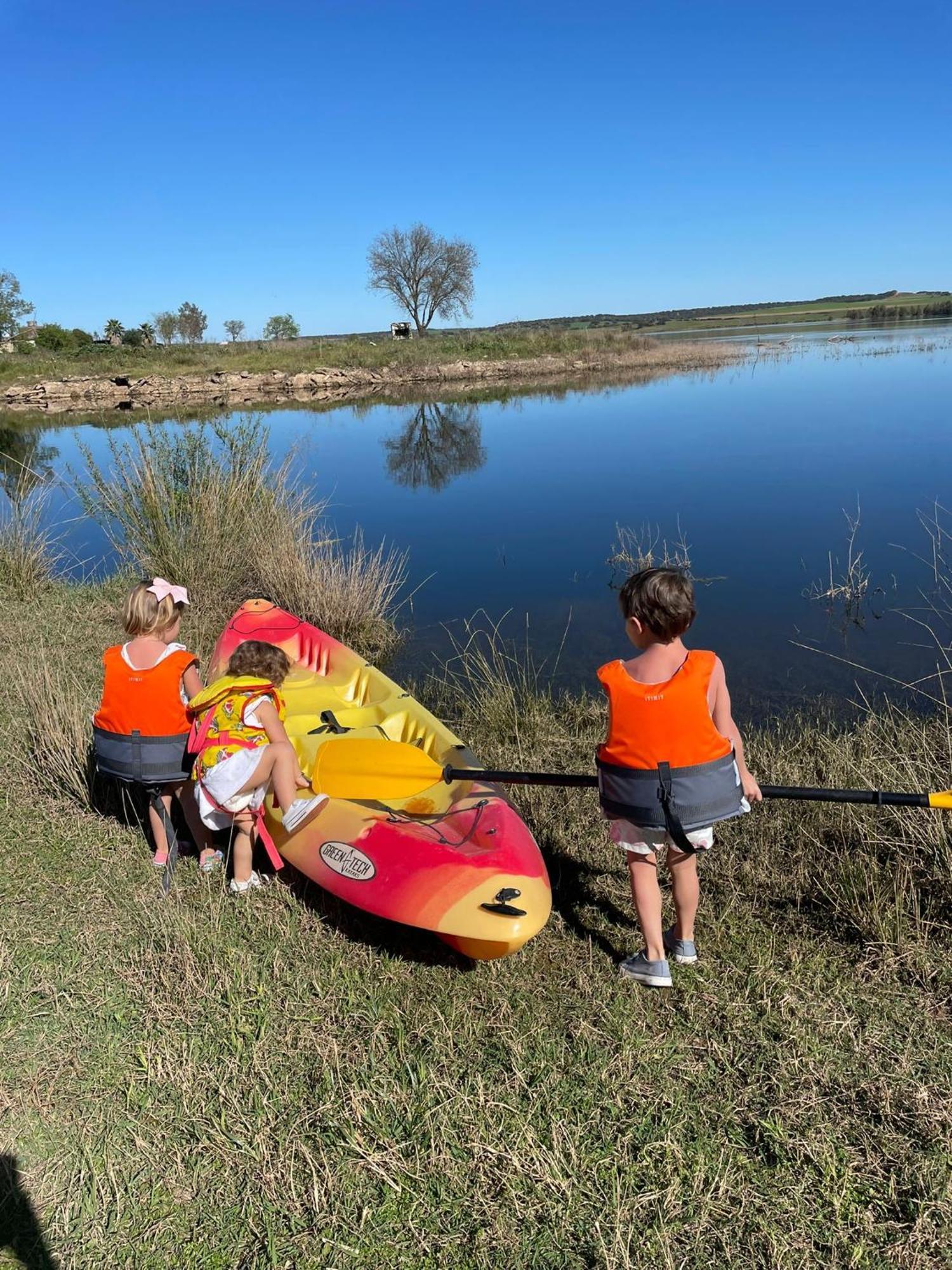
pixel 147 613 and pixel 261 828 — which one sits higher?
pixel 147 613

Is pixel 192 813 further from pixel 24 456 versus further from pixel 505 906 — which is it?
pixel 24 456

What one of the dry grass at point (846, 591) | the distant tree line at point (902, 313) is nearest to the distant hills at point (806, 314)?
the distant tree line at point (902, 313)

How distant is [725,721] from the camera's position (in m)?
2.79

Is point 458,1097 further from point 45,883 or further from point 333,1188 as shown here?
point 45,883


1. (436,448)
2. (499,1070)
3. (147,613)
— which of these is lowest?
(499,1070)

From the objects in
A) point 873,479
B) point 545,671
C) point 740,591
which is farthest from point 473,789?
point 873,479

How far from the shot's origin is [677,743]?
269 cm

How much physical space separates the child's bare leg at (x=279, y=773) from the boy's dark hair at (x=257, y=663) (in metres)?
0.28

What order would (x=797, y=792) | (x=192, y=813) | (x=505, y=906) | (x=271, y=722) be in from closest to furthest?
(x=505, y=906), (x=797, y=792), (x=271, y=722), (x=192, y=813)

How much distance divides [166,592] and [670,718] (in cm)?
221

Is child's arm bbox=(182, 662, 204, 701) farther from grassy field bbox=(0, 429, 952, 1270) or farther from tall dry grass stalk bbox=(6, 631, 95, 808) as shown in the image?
tall dry grass stalk bbox=(6, 631, 95, 808)

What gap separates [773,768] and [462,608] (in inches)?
193

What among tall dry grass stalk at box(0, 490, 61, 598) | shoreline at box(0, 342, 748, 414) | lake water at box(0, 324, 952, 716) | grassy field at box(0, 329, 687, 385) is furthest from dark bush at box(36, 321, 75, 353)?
tall dry grass stalk at box(0, 490, 61, 598)

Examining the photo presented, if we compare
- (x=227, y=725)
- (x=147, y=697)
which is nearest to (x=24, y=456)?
(x=147, y=697)
